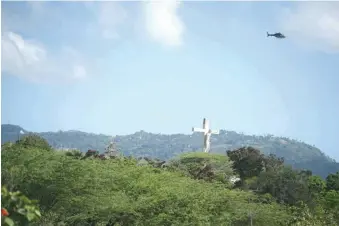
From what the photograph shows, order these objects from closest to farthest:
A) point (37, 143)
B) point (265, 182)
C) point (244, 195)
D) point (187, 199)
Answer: point (187, 199), point (244, 195), point (265, 182), point (37, 143)

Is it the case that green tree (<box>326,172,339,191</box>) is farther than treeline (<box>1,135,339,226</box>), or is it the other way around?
green tree (<box>326,172,339,191</box>)

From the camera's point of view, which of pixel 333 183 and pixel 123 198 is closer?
pixel 123 198

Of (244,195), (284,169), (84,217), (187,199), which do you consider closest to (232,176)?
(284,169)

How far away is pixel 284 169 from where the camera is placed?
1026 inches

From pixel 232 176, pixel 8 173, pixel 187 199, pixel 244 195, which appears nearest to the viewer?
pixel 8 173

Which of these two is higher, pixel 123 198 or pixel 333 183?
pixel 123 198

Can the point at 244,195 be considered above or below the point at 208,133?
below

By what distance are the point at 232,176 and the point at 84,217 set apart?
684 inches

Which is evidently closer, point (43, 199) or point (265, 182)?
point (43, 199)

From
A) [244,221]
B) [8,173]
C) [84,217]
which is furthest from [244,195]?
[8,173]

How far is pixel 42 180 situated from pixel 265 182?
454 inches

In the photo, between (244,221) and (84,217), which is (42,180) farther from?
(244,221)

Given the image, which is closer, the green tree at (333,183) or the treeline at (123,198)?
the treeline at (123,198)

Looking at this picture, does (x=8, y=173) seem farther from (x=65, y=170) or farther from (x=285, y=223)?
(x=285, y=223)
